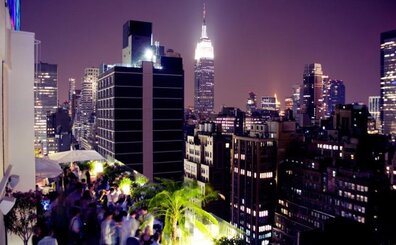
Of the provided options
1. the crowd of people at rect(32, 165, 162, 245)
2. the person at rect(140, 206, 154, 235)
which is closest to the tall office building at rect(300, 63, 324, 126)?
the person at rect(140, 206, 154, 235)

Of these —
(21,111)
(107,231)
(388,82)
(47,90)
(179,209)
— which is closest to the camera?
(107,231)

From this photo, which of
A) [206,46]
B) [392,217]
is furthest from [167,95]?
[206,46]

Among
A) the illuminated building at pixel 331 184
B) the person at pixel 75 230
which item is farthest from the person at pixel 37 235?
the illuminated building at pixel 331 184

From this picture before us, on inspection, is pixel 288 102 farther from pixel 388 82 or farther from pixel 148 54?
pixel 148 54

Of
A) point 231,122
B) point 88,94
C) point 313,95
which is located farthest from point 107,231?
point 88,94

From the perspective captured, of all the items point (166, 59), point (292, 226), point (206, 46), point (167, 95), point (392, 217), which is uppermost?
point (206, 46)

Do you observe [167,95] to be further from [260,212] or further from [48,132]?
[48,132]
